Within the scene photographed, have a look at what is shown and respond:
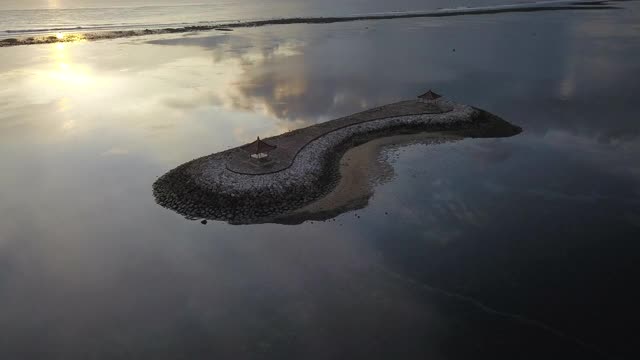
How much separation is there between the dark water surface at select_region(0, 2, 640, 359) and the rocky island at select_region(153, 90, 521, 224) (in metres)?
1.48

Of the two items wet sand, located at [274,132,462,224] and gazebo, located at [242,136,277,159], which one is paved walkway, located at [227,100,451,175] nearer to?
gazebo, located at [242,136,277,159]

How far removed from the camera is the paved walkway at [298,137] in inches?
1344

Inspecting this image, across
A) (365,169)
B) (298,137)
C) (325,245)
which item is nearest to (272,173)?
(325,245)

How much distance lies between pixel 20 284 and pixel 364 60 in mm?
71600

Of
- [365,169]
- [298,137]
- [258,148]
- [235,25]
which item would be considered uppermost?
[235,25]

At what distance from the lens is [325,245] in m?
27.8

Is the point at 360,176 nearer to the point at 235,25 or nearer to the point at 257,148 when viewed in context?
the point at 257,148

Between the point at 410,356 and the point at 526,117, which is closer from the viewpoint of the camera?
the point at 410,356

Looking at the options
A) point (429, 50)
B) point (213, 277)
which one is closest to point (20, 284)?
point (213, 277)

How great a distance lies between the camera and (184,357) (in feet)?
65.6

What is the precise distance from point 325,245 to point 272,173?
7.83 metres

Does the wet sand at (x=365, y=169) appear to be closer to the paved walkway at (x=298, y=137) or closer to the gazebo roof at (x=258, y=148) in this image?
the paved walkway at (x=298, y=137)

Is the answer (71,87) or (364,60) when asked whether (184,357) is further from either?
(364,60)

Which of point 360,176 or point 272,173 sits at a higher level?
point 272,173
